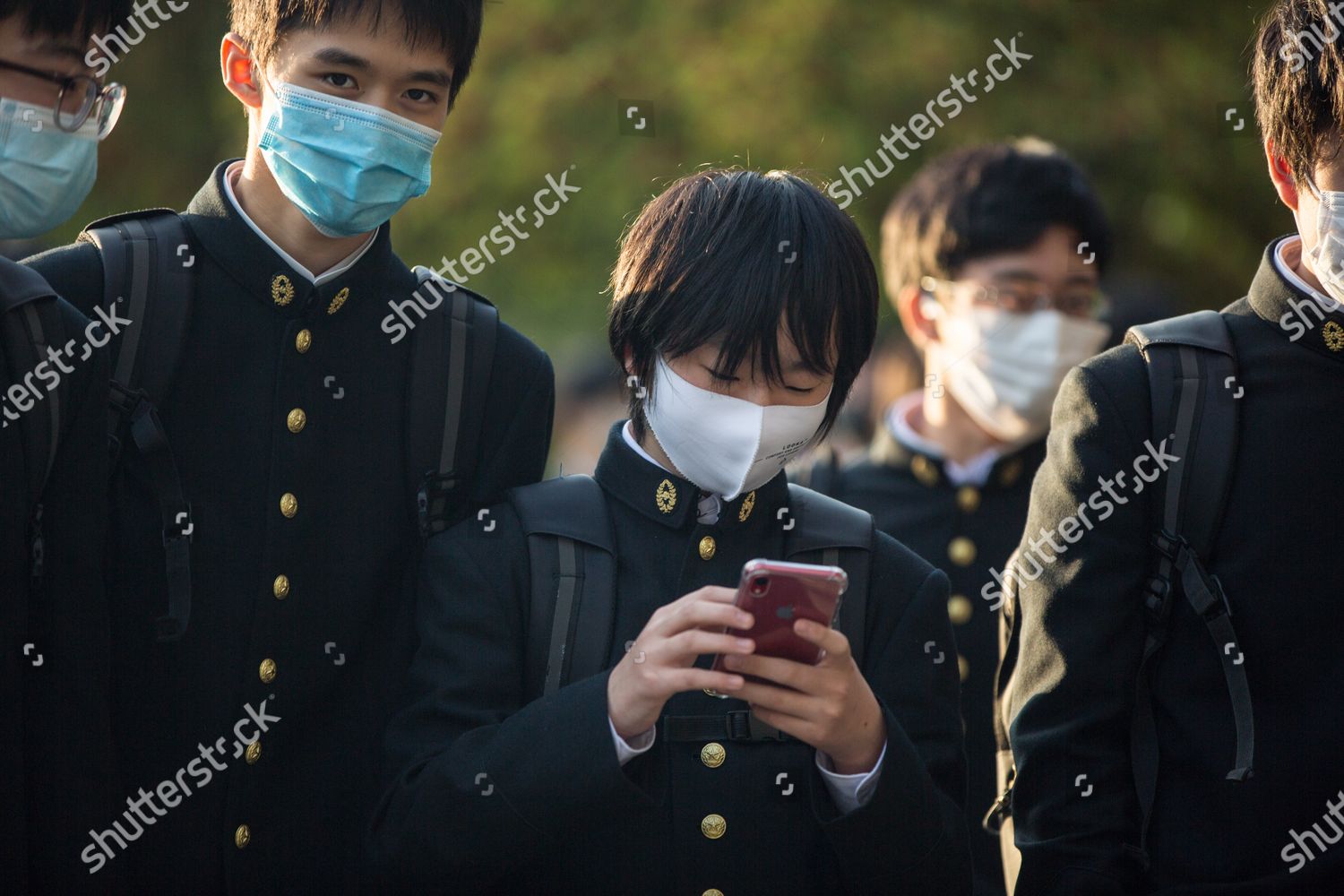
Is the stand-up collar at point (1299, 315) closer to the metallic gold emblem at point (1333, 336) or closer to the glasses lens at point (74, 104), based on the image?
the metallic gold emblem at point (1333, 336)

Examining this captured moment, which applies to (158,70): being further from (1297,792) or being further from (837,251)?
(1297,792)

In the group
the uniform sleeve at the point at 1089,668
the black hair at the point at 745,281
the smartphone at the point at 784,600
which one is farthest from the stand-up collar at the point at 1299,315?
the smartphone at the point at 784,600

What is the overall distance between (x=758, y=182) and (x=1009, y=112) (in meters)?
6.02

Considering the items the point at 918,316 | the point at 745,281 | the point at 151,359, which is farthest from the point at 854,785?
the point at 918,316

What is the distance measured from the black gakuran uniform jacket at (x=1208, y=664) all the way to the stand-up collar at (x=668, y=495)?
0.64 m

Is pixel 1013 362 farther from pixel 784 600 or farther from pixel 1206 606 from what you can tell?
pixel 784 600

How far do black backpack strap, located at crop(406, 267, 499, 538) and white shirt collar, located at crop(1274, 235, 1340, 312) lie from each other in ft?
6.02

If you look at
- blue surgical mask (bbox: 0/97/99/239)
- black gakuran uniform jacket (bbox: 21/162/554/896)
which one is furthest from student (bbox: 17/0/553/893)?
blue surgical mask (bbox: 0/97/99/239)

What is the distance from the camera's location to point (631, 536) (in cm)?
351

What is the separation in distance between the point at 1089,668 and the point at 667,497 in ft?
3.20

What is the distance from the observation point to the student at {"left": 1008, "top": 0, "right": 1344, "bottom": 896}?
325 centimetres

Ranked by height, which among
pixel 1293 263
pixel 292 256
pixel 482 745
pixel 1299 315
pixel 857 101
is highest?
pixel 857 101

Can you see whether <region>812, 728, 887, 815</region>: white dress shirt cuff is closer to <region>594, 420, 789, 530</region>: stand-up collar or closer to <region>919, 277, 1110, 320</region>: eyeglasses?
<region>594, 420, 789, 530</region>: stand-up collar

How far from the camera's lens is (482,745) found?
3240mm
